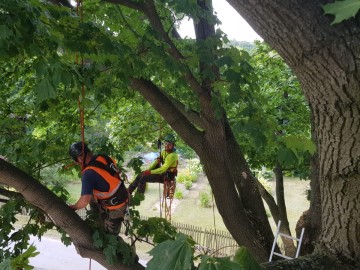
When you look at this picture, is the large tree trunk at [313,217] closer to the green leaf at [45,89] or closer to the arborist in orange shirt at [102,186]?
the arborist in orange shirt at [102,186]

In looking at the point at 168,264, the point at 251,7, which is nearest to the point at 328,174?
the point at 251,7

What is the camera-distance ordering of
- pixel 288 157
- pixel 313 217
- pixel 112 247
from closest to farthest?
pixel 288 157, pixel 112 247, pixel 313 217

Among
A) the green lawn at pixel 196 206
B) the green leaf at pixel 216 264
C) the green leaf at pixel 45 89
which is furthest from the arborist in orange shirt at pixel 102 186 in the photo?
the green lawn at pixel 196 206

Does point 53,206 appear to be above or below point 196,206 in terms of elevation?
above

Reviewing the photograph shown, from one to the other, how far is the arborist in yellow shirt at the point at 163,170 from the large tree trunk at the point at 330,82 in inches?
184

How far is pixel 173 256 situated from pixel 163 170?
5273 mm

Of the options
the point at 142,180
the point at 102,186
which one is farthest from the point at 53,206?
the point at 142,180

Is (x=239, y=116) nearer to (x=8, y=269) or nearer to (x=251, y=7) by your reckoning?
(x=251, y=7)

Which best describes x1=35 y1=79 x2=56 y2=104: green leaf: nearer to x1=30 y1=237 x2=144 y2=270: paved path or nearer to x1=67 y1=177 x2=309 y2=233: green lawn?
x1=30 y1=237 x2=144 y2=270: paved path

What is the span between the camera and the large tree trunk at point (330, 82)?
4.82ft

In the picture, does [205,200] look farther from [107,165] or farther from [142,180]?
[107,165]

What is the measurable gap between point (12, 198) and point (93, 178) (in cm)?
81

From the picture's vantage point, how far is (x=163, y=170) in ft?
21.3

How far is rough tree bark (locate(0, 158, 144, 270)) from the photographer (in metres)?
2.59
